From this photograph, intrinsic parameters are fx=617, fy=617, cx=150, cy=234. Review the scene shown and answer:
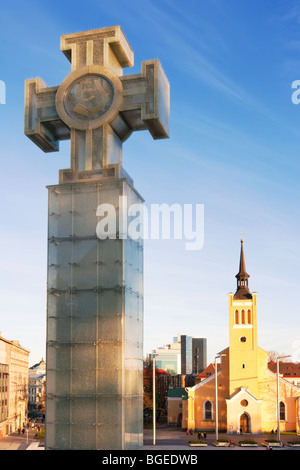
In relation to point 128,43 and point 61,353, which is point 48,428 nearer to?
point 61,353

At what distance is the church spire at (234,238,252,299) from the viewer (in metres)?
78.2

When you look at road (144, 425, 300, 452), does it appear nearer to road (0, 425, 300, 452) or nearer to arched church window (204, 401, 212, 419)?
road (0, 425, 300, 452)

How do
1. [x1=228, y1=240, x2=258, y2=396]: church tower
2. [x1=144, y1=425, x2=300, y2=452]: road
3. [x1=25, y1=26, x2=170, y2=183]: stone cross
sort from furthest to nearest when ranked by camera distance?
[x1=228, y1=240, x2=258, y2=396]: church tower → [x1=144, y1=425, x2=300, y2=452]: road → [x1=25, y1=26, x2=170, y2=183]: stone cross

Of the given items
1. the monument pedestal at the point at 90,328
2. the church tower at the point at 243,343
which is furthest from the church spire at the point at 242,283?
the monument pedestal at the point at 90,328

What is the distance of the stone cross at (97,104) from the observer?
67.3 feet

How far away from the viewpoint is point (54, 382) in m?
19.3

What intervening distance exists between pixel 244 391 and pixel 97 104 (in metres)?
59.3

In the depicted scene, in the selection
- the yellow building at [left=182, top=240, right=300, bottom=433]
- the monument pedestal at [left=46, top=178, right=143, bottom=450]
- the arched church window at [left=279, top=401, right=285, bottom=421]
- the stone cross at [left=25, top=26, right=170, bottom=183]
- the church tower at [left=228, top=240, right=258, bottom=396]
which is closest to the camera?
the monument pedestal at [left=46, top=178, right=143, bottom=450]

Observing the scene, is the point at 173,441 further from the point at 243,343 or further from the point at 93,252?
the point at 93,252

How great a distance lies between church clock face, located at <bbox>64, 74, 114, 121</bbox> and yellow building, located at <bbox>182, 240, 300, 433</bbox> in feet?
193

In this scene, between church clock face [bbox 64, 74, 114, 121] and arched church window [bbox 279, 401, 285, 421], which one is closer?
church clock face [bbox 64, 74, 114, 121]

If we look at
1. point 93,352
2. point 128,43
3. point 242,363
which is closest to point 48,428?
point 93,352

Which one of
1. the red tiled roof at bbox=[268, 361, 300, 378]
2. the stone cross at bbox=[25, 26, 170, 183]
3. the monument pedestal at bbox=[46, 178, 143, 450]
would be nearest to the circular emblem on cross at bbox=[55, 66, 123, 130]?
the stone cross at bbox=[25, 26, 170, 183]

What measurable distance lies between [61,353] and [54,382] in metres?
0.93
